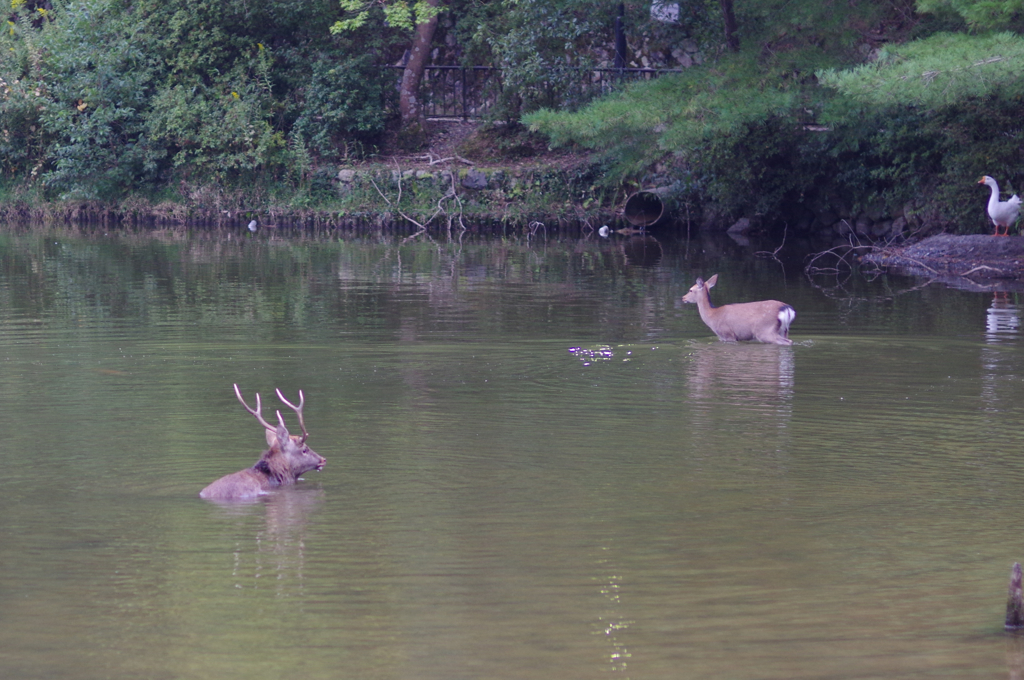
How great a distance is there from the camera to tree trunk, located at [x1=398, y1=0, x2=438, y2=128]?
32688 mm

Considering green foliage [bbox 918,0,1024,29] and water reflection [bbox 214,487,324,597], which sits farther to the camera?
green foliage [bbox 918,0,1024,29]

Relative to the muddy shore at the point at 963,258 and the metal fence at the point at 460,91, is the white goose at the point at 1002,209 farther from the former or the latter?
the metal fence at the point at 460,91

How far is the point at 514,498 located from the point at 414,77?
26.4 metres

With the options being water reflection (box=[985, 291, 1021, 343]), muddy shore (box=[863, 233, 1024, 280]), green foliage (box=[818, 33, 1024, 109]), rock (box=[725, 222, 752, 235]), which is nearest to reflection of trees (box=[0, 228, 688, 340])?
rock (box=[725, 222, 752, 235])

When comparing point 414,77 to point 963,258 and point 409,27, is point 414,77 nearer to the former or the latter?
point 409,27

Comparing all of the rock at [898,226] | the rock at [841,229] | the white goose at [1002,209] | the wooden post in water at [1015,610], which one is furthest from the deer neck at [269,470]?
the rock at [841,229]

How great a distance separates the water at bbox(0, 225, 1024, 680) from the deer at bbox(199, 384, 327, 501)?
15cm

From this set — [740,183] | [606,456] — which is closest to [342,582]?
[606,456]

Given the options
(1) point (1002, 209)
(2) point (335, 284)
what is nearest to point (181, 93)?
(2) point (335, 284)

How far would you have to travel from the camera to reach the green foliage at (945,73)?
17.0 m

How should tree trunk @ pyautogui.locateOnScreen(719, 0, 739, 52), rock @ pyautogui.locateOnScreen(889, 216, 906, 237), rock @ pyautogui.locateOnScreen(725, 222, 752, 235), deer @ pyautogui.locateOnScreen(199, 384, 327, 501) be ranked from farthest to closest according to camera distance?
rock @ pyautogui.locateOnScreen(725, 222, 752, 235) → rock @ pyautogui.locateOnScreen(889, 216, 906, 237) → tree trunk @ pyautogui.locateOnScreen(719, 0, 739, 52) → deer @ pyautogui.locateOnScreen(199, 384, 327, 501)

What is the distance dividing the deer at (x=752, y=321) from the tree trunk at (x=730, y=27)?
12172 millimetres

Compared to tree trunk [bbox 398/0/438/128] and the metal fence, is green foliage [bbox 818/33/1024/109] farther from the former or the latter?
tree trunk [bbox 398/0/438/128]

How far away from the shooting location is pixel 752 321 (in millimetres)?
13812
